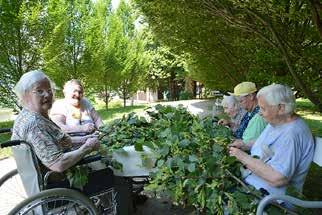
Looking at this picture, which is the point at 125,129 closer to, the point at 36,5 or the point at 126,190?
the point at 126,190

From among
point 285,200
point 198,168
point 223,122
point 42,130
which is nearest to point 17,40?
point 223,122

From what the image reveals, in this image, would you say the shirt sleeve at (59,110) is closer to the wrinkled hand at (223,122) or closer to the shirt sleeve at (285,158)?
the wrinkled hand at (223,122)

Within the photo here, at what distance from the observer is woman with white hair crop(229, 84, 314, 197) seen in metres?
2.60

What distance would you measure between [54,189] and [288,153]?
5.24 feet

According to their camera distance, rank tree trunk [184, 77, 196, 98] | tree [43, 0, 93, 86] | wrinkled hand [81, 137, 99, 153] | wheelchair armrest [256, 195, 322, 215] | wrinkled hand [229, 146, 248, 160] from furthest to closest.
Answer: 1. tree trunk [184, 77, 196, 98]
2. tree [43, 0, 93, 86]
3. wrinkled hand [81, 137, 99, 153]
4. wrinkled hand [229, 146, 248, 160]
5. wheelchair armrest [256, 195, 322, 215]

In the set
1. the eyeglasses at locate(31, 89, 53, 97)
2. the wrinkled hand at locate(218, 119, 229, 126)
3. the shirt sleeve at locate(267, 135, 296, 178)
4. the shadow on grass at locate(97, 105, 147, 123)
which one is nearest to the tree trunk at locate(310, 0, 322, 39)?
the wrinkled hand at locate(218, 119, 229, 126)

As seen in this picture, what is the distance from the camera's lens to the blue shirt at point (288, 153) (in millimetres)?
2600

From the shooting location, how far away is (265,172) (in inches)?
103

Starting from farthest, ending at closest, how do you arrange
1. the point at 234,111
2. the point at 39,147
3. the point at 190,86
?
the point at 190,86 < the point at 234,111 < the point at 39,147

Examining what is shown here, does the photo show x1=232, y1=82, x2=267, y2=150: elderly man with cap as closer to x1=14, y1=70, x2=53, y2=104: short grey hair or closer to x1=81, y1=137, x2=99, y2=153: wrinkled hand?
x1=81, y1=137, x2=99, y2=153: wrinkled hand

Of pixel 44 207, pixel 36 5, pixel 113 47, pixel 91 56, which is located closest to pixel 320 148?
pixel 44 207

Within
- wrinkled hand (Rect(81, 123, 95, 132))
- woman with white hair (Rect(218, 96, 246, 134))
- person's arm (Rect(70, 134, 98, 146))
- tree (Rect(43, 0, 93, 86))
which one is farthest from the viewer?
tree (Rect(43, 0, 93, 86))

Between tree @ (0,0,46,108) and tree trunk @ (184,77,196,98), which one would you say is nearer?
tree @ (0,0,46,108)

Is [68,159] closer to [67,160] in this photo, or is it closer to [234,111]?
[67,160]
